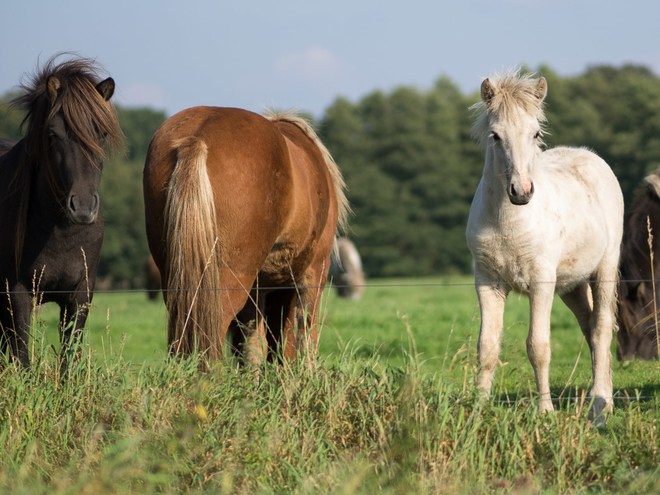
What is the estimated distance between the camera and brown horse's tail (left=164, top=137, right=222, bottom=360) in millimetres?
3693

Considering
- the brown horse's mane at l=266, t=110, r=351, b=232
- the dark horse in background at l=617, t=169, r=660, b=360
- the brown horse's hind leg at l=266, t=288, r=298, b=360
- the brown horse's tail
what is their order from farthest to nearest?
the dark horse in background at l=617, t=169, r=660, b=360
the brown horse's mane at l=266, t=110, r=351, b=232
the brown horse's hind leg at l=266, t=288, r=298, b=360
the brown horse's tail

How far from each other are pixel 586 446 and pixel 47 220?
137 inches

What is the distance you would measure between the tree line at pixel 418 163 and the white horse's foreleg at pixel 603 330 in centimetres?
3971

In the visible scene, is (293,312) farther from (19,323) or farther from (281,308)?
(19,323)

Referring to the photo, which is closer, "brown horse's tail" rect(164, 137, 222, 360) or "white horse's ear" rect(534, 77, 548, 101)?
"brown horse's tail" rect(164, 137, 222, 360)

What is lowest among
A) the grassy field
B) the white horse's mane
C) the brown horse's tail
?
the grassy field

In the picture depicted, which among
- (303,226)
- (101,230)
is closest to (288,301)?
(303,226)

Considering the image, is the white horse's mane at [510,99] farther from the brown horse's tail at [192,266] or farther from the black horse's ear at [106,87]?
the black horse's ear at [106,87]

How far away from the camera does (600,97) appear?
52.3 m

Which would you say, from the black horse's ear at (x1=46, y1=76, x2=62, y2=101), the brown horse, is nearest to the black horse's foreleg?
the brown horse

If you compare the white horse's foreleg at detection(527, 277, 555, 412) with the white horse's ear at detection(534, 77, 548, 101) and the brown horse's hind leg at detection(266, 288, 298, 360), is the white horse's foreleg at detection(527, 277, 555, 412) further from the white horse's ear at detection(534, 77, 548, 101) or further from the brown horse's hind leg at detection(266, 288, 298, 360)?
the brown horse's hind leg at detection(266, 288, 298, 360)

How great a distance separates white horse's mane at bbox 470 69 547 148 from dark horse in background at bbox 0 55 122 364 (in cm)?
237

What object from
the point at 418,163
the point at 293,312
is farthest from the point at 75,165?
the point at 418,163

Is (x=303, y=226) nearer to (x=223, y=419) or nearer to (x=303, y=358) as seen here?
(x=303, y=358)
